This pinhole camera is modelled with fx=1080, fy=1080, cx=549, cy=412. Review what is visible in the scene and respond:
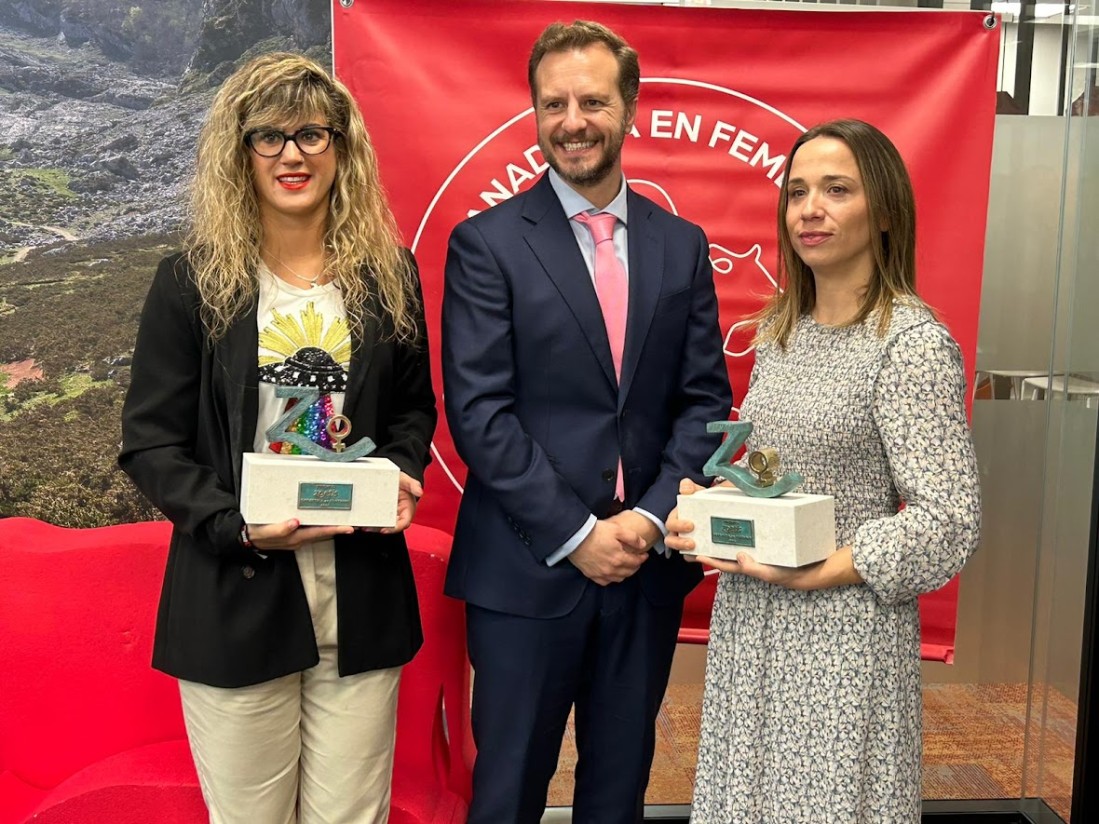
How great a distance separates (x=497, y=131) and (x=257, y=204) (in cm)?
109

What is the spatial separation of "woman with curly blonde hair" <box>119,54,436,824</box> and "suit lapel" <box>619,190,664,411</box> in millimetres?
447

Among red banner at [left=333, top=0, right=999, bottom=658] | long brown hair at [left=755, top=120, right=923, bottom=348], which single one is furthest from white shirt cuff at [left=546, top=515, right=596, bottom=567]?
red banner at [left=333, top=0, right=999, bottom=658]

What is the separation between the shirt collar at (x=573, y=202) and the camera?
222 cm

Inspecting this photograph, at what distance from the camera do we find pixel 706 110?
9.82 feet

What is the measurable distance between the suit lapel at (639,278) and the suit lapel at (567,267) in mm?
27

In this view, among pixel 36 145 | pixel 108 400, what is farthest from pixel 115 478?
pixel 36 145

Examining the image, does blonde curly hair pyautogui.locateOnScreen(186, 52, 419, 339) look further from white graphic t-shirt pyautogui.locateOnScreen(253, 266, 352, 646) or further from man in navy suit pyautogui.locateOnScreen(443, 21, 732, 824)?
man in navy suit pyautogui.locateOnScreen(443, 21, 732, 824)

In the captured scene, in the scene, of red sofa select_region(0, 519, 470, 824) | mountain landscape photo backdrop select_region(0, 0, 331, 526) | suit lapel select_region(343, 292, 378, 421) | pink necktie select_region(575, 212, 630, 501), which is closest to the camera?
suit lapel select_region(343, 292, 378, 421)

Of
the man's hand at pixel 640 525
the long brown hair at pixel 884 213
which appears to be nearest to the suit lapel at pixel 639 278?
the man's hand at pixel 640 525

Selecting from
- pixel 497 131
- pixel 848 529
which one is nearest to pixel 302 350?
pixel 848 529

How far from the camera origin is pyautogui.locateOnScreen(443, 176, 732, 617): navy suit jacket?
6.84ft

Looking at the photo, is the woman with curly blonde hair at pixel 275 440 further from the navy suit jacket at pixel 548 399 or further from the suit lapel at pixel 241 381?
the navy suit jacket at pixel 548 399

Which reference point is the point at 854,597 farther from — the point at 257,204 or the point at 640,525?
the point at 257,204

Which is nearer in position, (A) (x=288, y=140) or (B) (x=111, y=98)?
(A) (x=288, y=140)
